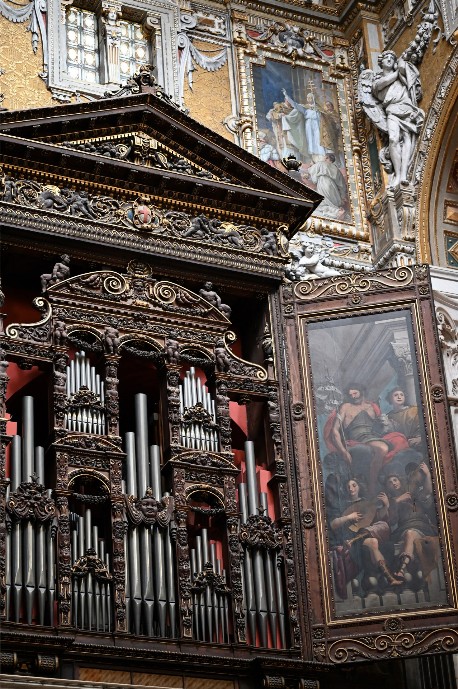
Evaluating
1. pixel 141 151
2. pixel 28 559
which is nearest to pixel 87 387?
pixel 28 559

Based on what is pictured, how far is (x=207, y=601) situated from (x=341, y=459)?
2731mm

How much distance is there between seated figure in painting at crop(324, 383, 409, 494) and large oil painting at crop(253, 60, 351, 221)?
222 inches

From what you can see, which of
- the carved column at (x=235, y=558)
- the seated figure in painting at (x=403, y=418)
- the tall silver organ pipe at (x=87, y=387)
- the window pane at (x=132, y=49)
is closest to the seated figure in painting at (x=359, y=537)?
the seated figure in painting at (x=403, y=418)

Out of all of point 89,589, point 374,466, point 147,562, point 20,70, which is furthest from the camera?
point 20,70

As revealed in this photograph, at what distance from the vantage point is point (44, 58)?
24.5 metres

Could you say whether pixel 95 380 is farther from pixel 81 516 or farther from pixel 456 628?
pixel 456 628

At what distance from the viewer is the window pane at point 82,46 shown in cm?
2481

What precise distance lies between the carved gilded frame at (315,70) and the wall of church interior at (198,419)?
3.44 ft

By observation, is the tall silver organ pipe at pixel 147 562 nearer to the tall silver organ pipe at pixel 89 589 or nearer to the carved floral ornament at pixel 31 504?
the tall silver organ pipe at pixel 89 589

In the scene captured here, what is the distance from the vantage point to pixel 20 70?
79.4 ft

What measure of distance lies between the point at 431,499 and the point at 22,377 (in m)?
5.61

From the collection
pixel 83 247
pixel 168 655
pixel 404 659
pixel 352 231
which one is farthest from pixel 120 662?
pixel 352 231

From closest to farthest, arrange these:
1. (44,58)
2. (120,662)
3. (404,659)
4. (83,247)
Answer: (120,662)
(404,659)
(83,247)
(44,58)

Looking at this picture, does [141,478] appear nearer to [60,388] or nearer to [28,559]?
[60,388]
